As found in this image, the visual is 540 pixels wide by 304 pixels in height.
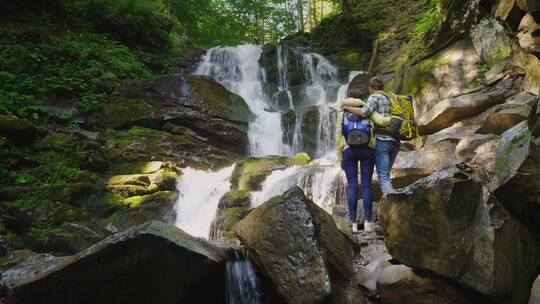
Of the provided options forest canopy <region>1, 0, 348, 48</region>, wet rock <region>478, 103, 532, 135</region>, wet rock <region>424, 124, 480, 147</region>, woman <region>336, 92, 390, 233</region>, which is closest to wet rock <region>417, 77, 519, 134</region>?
wet rock <region>424, 124, 480, 147</region>

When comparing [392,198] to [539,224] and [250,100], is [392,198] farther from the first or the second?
[250,100]

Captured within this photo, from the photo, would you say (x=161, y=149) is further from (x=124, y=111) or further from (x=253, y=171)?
(x=253, y=171)

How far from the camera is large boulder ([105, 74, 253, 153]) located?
38.0 feet

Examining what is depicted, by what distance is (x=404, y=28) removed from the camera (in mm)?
15422

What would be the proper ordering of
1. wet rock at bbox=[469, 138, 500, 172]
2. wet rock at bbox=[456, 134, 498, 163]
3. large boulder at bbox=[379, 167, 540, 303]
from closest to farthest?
1. large boulder at bbox=[379, 167, 540, 303]
2. wet rock at bbox=[469, 138, 500, 172]
3. wet rock at bbox=[456, 134, 498, 163]

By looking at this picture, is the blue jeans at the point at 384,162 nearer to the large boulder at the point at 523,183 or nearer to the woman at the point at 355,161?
the woman at the point at 355,161

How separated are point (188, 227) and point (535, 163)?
754 centimetres

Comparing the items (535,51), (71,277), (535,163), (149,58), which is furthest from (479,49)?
(149,58)

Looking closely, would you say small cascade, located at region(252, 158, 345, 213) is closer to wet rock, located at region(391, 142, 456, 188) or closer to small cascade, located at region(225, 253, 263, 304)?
wet rock, located at region(391, 142, 456, 188)

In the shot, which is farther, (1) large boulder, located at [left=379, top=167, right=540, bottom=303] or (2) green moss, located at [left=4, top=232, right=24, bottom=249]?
(2) green moss, located at [left=4, top=232, right=24, bottom=249]

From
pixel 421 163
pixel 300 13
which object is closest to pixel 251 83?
pixel 421 163

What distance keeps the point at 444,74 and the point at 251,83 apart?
10.2 meters

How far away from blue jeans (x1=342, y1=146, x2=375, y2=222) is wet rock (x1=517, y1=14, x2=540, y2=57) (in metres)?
2.45

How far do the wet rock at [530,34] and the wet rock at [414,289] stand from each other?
340cm
